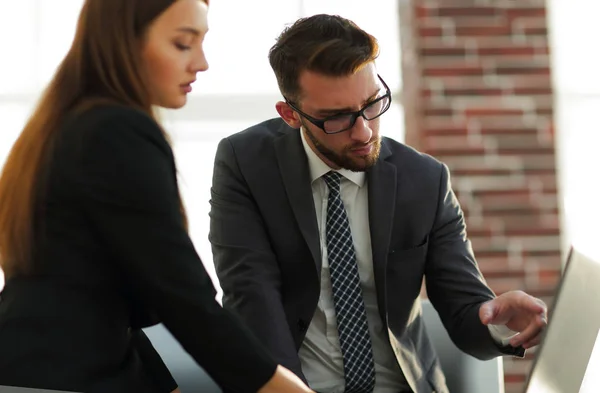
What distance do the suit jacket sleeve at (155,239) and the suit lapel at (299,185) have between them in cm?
77

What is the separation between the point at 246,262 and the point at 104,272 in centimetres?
75

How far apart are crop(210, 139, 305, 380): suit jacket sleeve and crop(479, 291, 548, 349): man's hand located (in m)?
0.43

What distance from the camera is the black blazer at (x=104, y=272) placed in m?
1.21

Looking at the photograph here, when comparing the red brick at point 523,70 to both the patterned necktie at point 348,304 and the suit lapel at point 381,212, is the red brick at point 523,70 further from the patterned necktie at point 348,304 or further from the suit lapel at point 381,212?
the patterned necktie at point 348,304

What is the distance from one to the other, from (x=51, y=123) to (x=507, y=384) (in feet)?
9.03

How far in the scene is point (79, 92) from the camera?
4.23 feet

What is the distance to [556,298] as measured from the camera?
1.49 metres

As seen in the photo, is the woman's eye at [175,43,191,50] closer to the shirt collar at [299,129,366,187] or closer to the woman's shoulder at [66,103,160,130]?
the woman's shoulder at [66,103,160,130]

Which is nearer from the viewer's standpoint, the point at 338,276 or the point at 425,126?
the point at 338,276

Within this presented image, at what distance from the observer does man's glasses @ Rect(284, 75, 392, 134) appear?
1976 mm

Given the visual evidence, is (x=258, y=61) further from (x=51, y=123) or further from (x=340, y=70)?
(x=51, y=123)

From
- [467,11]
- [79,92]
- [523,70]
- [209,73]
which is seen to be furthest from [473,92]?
[79,92]

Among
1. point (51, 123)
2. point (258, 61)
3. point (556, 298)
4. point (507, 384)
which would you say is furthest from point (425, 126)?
point (51, 123)

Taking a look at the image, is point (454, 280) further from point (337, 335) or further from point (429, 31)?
point (429, 31)
